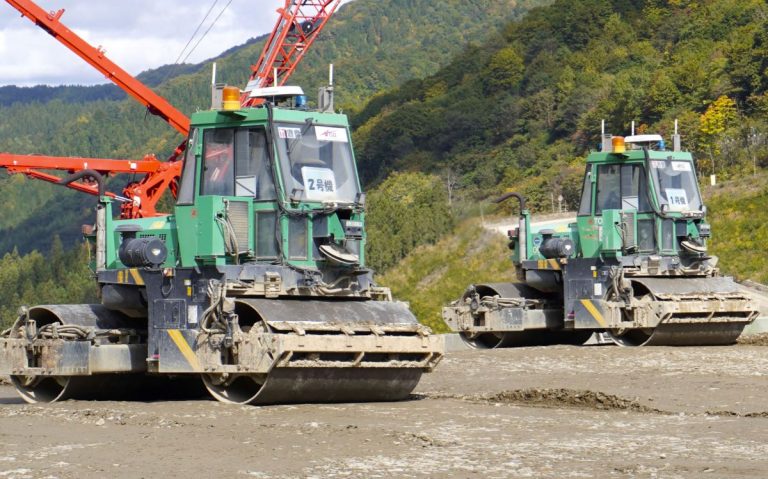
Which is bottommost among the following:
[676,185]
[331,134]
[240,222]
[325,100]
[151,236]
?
[151,236]

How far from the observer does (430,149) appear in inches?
3376

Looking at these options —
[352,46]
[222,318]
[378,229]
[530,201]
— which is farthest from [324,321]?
[352,46]

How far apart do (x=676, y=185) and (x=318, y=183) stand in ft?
37.7

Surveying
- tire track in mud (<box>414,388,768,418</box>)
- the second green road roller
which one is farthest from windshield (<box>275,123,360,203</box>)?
the second green road roller

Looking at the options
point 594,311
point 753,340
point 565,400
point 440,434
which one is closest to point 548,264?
point 594,311

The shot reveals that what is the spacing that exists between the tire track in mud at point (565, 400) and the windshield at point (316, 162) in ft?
8.99

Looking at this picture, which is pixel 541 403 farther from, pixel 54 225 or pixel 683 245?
pixel 54 225

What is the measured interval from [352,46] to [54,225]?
1858 inches

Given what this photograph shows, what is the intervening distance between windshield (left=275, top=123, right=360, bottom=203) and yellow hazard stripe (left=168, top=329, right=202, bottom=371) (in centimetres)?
203

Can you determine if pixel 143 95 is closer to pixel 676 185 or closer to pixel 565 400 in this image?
pixel 676 185

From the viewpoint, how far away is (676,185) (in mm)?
26375

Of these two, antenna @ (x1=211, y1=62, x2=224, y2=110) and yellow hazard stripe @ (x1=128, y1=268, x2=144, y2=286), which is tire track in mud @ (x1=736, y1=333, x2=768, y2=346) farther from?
yellow hazard stripe @ (x1=128, y1=268, x2=144, y2=286)

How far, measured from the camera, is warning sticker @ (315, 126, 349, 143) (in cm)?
1683

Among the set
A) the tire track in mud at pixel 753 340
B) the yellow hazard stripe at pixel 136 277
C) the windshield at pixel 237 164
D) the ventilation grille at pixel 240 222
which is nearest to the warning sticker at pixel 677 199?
the tire track in mud at pixel 753 340
